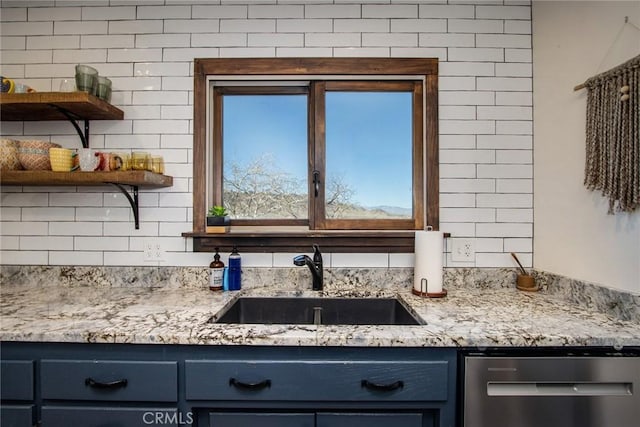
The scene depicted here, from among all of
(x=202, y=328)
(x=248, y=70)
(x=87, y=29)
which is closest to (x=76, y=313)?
(x=202, y=328)

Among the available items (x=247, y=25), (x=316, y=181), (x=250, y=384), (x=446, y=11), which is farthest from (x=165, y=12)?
(x=250, y=384)

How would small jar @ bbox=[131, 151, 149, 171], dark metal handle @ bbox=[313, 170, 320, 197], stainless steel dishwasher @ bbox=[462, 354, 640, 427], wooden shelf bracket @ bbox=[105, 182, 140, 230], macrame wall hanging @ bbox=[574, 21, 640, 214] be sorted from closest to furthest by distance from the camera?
stainless steel dishwasher @ bbox=[462, 354, 640, 427] < macrame wall hanging @ bbox=[574, 21, 640, 214] < small jar @ bbox=[131, 151, 149, 171] < wooden shelf bracket @ bbox=[105, 182, 140, 230] < dark metal handle @ bbox=[313, 170, 320, 197]

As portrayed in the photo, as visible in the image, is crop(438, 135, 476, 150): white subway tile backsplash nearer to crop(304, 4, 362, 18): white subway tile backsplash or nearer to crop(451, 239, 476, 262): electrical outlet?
crop(451, 239, 476, 262): electrical outlet

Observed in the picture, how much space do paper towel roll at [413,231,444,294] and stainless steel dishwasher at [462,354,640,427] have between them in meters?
0.48

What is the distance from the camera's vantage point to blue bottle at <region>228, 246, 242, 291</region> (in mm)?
1605

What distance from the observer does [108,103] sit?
1.58 m

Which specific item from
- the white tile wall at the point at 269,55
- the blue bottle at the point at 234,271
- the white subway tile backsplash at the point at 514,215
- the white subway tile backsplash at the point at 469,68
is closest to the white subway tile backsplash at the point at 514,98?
the white tile wall at the point at 269,55

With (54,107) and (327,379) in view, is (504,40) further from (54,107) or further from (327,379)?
(54,107)

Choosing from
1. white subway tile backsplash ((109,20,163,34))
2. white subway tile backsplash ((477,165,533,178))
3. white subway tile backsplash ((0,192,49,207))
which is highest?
white subway tile backsplash ((109,20,163,34))

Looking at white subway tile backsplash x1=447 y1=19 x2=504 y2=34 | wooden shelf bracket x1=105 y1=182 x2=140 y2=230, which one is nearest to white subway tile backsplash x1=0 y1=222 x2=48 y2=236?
wooden shelf bracket x1=105 y1=182 x2=140 y2=230

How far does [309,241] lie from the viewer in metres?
1.66

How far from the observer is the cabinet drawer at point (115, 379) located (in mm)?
1022

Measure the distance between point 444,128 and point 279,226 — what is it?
1033 millimetres

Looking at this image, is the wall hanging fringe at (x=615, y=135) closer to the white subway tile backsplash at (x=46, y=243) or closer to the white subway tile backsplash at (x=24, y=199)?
the white subway tile backsplash at (x=46, y=243)
